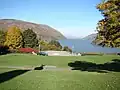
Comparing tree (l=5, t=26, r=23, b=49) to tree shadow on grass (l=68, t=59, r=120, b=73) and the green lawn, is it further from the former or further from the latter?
the green lawn

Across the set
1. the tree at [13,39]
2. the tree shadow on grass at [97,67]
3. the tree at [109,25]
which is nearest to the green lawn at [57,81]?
the tree at [109,25]

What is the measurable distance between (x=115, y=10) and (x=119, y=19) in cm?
136

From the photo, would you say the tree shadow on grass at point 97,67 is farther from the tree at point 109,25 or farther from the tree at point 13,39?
the tree at point 13,39

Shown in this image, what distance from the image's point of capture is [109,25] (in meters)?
23.0

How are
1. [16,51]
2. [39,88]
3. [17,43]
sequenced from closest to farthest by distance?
1. [39,88]
2. [16,51]
3. [17,43]

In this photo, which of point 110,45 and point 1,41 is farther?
point 1,41

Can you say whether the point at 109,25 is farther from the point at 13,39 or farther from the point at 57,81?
the point at 13,39

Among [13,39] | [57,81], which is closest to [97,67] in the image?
[57,81]

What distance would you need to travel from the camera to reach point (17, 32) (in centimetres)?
9894

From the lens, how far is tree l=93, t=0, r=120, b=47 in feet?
72.8

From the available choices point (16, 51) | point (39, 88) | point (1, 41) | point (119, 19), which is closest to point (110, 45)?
point (119, 19)

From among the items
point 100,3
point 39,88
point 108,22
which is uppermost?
point 100,3

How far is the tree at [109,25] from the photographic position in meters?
22.2

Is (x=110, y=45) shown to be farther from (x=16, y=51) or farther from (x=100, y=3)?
(x=16, y=51)
